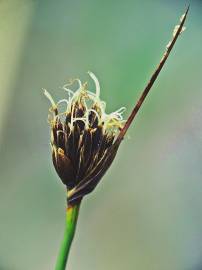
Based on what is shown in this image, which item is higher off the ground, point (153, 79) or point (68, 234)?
point (153, 79)

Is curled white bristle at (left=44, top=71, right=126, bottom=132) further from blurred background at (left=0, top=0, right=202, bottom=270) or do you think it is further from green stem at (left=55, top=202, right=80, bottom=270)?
green stem at (left=55, top=202, right=80, bottom=270)

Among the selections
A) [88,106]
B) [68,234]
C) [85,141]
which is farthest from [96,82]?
[68,234]

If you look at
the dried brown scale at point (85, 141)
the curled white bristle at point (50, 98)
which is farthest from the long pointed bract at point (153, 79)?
the curled white bristle at point (50, 98)

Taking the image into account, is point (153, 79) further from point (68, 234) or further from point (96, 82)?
point (68, 234)

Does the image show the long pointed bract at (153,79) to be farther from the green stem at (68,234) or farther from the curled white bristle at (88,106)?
the green stem at (68,234)

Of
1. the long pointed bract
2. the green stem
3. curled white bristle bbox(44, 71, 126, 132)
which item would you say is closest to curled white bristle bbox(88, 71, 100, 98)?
curled white bristle bbox(44, 71, 126, 132)
